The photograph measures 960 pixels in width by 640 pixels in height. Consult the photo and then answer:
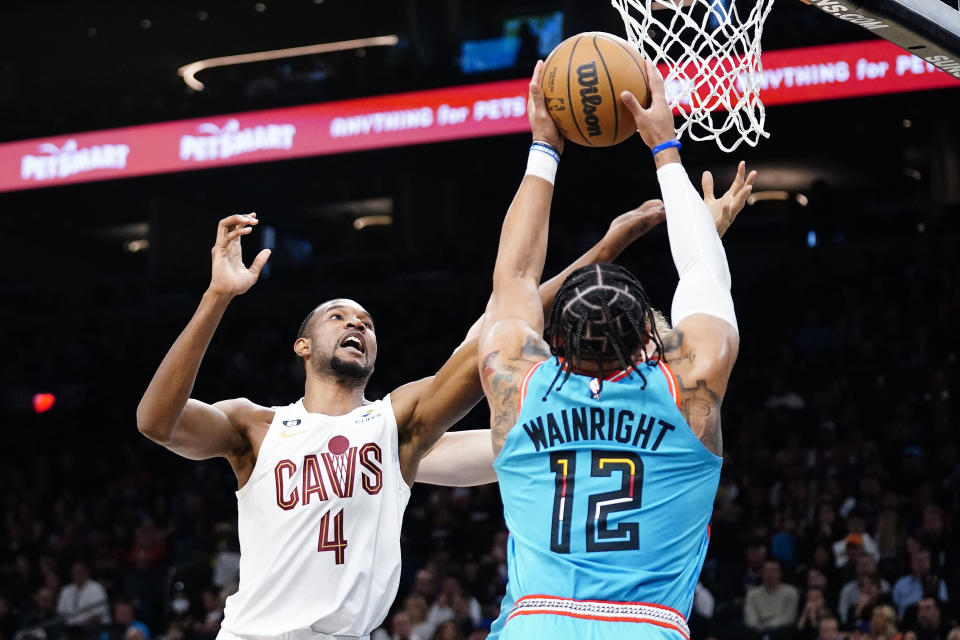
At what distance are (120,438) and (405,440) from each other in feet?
41.1

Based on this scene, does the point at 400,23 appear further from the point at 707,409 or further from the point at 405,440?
the point at 707,409

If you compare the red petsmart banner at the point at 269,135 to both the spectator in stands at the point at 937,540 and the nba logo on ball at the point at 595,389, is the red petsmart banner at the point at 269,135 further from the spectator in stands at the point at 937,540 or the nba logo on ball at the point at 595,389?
the nba logo on ball at the point at 595,389

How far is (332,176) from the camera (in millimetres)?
13547

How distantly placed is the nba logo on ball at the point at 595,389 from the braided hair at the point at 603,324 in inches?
0.4

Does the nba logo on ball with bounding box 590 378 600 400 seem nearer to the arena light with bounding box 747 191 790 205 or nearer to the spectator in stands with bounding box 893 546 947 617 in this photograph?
the spectator in stands with bounding box 893 546 947 617

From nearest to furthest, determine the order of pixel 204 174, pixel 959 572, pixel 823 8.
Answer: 1. pixel 823 8
2. pixel 959 572
3. pixel 204 174

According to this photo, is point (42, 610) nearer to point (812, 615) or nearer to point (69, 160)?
point (69, 160)

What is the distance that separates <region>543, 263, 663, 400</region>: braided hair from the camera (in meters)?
2.51

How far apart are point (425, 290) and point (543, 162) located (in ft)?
43.8

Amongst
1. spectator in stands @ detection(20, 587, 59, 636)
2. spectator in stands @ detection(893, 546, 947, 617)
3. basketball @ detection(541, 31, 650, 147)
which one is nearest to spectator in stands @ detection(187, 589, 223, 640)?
spectator in stands @ detection(20, 587, 59, 636)

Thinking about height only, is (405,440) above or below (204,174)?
Result: below

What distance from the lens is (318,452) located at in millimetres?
3873

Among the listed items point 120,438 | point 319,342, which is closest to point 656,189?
point 120,438

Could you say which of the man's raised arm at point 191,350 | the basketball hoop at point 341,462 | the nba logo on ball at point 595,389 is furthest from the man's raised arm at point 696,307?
the basketball hoop at point 341,462
